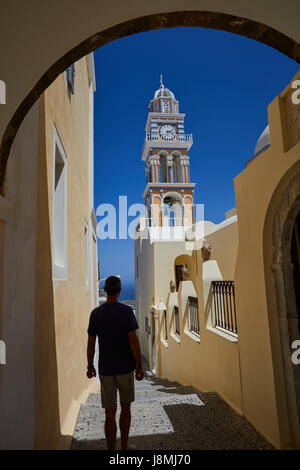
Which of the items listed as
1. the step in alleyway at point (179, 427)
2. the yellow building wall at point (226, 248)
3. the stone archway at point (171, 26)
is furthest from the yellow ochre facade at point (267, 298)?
the yellow building wall at point (226, 248)

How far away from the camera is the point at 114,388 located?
2.79m

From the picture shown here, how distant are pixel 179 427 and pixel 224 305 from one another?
1988 mm

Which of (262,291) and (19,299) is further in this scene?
(262,291)

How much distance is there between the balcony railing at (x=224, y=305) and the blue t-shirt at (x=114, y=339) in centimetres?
234

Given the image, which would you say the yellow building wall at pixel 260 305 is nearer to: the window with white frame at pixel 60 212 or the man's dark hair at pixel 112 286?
the man's dark hair at pixel 112 286

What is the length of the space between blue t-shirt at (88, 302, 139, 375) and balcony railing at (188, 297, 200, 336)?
4059 millimetres

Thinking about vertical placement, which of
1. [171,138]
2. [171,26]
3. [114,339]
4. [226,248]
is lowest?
[114,339]

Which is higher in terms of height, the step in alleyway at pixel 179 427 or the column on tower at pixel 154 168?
the column on tower at pixel 154 168

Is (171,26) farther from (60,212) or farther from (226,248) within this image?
(226,248)

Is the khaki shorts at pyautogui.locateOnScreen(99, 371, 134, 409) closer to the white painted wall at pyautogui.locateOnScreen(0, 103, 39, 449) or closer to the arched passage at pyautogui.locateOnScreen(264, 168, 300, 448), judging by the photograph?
the white painted wall at pyautogui.locateOnScreen(0, 103, 39, 449)

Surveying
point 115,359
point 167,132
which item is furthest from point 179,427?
point 167,132

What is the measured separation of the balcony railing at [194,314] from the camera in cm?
668

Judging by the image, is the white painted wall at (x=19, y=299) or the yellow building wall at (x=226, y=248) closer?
the white painted wall at (x=19, y=299)
